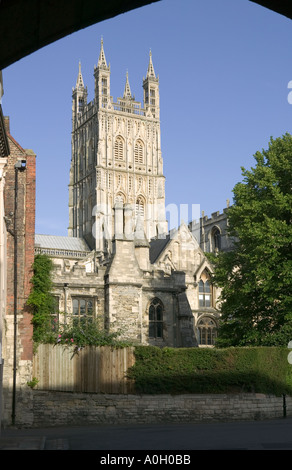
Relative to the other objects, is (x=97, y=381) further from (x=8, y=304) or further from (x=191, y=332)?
(x=191, y=332)

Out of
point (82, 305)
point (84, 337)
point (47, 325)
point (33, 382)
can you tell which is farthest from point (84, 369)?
point (82, 305)

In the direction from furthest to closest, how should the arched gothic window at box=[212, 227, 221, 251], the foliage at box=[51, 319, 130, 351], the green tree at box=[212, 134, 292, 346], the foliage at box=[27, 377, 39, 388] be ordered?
1. the arched gothic window at box=[212, 227, 221, 251]
2. the green tree at box=[212, 134, 292, 346]
3. the foliage at box=[51, 319, 130, 351]
4. the foliage at box=[27, 377, 39, 388]

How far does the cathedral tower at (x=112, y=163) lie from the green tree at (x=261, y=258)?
2288 inches

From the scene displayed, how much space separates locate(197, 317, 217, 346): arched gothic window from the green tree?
49.1 ft

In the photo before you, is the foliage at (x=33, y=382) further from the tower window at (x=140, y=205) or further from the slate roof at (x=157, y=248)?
the tower window at (x=140, y=205)

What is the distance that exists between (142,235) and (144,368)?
18.0m

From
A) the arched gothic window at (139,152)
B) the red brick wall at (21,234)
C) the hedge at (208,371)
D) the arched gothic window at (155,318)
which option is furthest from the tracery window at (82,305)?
the arched gothic window at (139,152)

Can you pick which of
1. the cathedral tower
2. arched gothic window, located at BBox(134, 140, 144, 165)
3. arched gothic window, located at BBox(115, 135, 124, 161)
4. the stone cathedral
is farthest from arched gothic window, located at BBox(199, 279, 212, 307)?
arched gothic window, located at BBox(134, 140, 144, 165)

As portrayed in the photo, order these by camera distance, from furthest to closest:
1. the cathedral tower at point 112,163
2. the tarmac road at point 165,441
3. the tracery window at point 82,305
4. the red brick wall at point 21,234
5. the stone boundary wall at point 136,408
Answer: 1. the cathedral tower at point 112,163
2. the tracery window at point 82,305
3. the red brick wall at point 21,234
4. the stone boundary wall at point 136,408
5. the tarmac road at point 165,441

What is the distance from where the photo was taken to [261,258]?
94.6 feet

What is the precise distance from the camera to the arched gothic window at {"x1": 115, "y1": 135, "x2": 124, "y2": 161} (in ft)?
319

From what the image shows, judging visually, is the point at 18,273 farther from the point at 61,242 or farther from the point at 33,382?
the point at 61,242

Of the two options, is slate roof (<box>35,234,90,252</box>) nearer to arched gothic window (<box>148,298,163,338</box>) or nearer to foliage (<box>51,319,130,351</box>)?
arched gothic window (<box>148,298,163,338</box>)

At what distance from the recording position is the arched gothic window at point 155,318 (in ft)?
125
